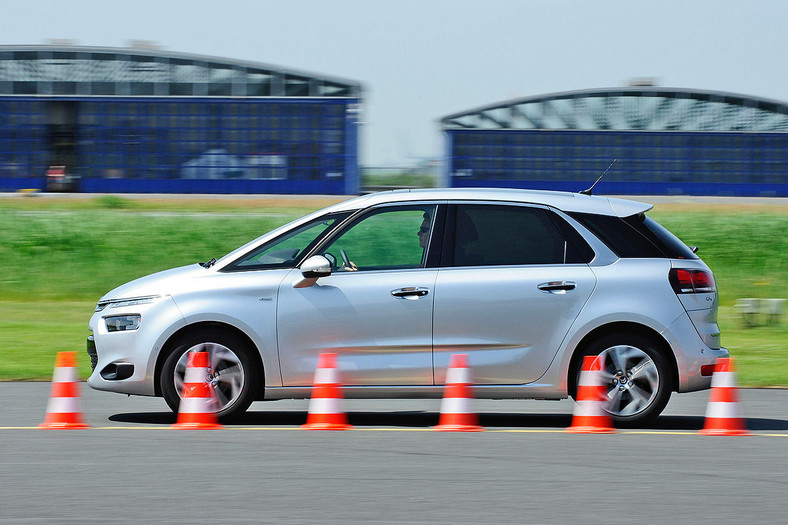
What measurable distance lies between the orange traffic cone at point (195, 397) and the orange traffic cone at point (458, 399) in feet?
5.34

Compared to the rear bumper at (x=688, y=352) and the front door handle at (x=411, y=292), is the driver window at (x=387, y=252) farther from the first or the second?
the rear bumper at (x=688, y=352)

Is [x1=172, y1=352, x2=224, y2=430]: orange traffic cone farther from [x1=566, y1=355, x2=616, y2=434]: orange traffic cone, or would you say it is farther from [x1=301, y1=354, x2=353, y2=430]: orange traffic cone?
[x1=566, y1=355, x2=616, y2=434]: orange traffic cone

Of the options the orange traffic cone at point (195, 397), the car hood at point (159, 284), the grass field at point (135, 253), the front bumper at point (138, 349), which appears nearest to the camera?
the orange traffic cone at point (195, 397)

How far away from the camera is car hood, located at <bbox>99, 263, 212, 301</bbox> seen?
841 cm

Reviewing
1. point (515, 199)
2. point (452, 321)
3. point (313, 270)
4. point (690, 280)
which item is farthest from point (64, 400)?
point (690, 280)

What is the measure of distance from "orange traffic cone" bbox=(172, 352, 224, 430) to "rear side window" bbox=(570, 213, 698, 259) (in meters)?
2.93

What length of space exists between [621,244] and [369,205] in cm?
189

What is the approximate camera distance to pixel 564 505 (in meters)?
5.75

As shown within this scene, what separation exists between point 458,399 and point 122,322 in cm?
255

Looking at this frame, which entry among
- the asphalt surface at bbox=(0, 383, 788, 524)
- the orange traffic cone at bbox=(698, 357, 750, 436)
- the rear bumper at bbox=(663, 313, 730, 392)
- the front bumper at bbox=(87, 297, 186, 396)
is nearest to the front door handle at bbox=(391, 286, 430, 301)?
the asphalt surface at bbox=(0, 383, 788, 524)

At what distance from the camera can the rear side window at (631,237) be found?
27.6 ft

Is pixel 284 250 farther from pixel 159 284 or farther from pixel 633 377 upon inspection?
pixel 633 377

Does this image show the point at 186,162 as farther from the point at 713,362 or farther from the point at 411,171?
the point at 713,362

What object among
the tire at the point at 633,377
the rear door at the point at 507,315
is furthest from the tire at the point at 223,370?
the tire at the point at 633,377
